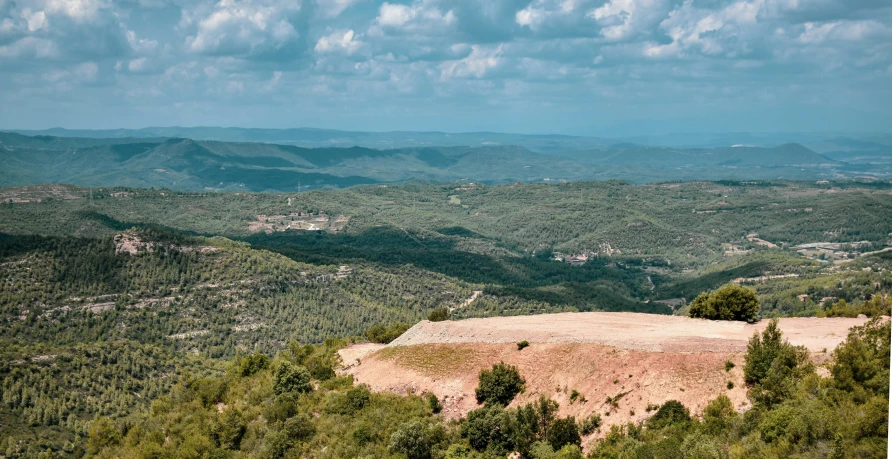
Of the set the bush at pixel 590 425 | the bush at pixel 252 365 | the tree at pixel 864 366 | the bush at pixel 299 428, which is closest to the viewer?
the tree at pixel 864 366

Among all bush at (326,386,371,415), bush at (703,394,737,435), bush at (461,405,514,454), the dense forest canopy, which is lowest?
the dense forest canopy

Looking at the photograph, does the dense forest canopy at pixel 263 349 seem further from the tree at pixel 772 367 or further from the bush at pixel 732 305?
the bush at pixel 732 305

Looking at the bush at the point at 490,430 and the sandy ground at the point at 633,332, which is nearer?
the bush at the point at 490,430

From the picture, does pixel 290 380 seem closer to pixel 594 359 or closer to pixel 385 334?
pixel 385 334

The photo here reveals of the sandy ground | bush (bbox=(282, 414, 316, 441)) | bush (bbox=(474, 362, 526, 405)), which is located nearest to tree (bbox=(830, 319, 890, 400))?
the sandy ground

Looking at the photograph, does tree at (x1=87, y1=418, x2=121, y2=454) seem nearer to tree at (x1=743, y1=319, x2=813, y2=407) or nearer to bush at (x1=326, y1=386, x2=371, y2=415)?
bush at (x1=326, y1=386, x2=371, y2=415)

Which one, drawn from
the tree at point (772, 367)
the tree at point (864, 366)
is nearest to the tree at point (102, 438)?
the tree at point (772, 367)
